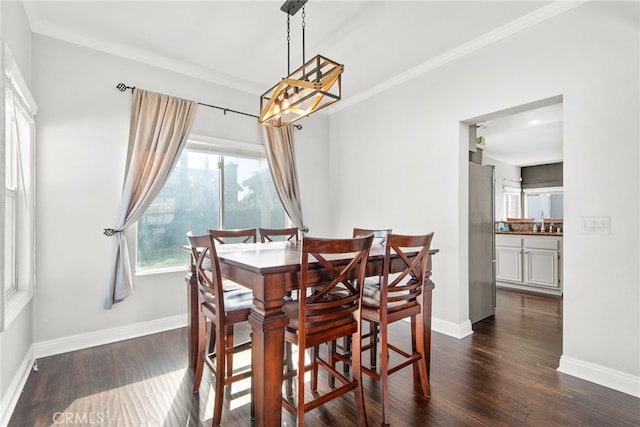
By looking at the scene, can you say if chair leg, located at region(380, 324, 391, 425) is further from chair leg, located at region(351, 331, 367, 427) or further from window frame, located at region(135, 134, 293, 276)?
window frame, located at region(135, 134, 293, 276)

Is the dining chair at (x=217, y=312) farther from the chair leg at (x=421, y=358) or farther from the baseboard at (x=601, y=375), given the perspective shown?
the baseboard at (x=601, y=375)

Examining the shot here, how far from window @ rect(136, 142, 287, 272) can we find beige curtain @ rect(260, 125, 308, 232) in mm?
166

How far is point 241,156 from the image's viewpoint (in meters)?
3.87

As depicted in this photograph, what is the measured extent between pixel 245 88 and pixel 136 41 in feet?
3.98

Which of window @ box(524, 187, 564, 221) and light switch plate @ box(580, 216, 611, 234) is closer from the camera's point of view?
light switch plate @ box(580, 216, 611, 234)

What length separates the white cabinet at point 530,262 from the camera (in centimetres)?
459

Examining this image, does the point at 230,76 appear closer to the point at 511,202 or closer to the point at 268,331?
the point at 268,331

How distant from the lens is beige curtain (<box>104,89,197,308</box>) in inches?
114

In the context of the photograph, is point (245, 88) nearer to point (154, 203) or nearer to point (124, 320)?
point (154, 203)

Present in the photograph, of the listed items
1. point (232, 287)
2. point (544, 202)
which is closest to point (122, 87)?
point (232, 287)

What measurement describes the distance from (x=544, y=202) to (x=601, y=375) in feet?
24.6

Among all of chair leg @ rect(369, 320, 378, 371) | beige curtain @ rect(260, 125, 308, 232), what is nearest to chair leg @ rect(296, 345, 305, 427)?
chair leg @ rect(369, 320, 378, 371)

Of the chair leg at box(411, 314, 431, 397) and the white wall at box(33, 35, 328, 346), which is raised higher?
the white wall at box(33, 35, 328, 346)

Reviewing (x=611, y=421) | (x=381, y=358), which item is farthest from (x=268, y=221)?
(x=611, y=421)
